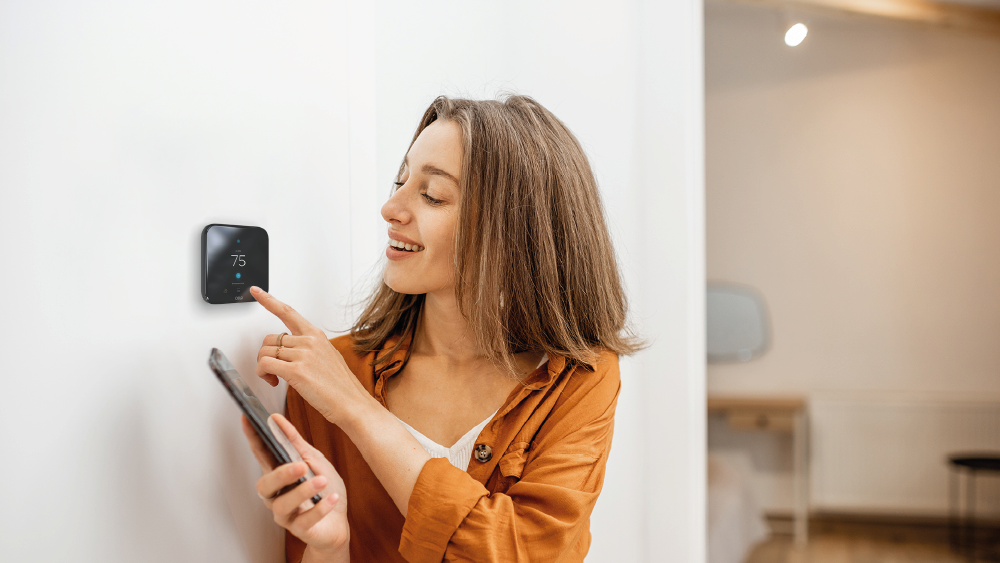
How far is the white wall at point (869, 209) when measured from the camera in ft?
4.96

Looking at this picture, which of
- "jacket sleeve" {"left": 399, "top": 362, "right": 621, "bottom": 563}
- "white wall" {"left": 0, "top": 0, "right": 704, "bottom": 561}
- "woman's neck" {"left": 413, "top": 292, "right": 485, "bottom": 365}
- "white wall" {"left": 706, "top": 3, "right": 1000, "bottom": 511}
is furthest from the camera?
"white wall" {"left": 706, "top": 3, "right": 1000, "bottom": 511}

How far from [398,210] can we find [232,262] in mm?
249

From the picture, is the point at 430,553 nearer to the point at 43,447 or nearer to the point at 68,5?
the point at 43,447

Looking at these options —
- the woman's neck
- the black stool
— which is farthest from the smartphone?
the black stool

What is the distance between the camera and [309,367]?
83 centimetres

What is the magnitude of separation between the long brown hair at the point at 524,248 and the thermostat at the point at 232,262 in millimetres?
236

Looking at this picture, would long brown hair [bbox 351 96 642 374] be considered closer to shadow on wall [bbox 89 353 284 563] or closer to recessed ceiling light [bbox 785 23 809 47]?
shadow on wall [bbox 89 353 284 563]

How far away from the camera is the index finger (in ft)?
2.80

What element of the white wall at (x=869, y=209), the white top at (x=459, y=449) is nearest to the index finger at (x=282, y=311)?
the white top at (x=459, y=449)

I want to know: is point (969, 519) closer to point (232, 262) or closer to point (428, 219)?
point (428, 219)

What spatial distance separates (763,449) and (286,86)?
1.44m

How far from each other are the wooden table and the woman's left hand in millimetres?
1176

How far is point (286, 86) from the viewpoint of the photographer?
100cm

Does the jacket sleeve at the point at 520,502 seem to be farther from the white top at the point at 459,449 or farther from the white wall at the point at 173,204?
the white wall at the point at 173,204
